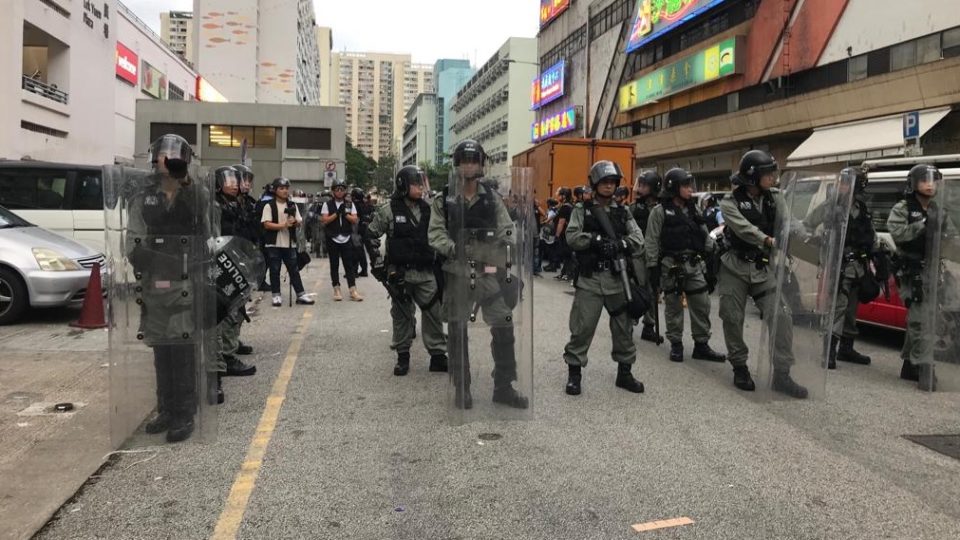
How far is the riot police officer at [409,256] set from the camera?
5754mm

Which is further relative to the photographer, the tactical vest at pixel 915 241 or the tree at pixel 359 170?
the tree at pixel 359 170

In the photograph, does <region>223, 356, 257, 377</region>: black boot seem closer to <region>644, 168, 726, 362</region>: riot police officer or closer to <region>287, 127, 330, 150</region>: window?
<region>644, 168, 726, 362</region>: riot police officer

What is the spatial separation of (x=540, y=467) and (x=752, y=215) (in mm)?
3063

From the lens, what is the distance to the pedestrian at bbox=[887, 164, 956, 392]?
5.63m

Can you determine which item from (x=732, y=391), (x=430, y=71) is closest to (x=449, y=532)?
(x=732, y=391)

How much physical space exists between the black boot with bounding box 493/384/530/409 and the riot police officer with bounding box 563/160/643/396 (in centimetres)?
81

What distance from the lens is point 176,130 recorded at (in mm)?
41250

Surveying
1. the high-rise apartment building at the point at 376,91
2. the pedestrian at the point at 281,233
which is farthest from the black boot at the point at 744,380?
the high-rise apartment building at the point at 376,91

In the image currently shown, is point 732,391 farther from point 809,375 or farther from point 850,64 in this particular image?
point 850,64

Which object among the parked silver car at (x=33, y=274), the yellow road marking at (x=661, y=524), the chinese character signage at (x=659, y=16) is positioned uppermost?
the chinese character signage at (x=659, y=16)

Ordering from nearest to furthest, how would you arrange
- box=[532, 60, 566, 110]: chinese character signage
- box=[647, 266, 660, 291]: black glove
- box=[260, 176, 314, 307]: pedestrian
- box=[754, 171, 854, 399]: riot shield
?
1. box=[754, 171, 854, 399]: riot shield
2. box=[647, 266, 660, 291]: black glove
3. box=[260, 176, 314, 307]: pedestrian
4. box=[532, 60, 566, 110]: chinese character signage

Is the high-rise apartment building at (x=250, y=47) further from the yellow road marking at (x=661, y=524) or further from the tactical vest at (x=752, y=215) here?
the yellow road marking at (x=661, y=524)

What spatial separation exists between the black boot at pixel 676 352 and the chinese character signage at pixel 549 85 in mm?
45948

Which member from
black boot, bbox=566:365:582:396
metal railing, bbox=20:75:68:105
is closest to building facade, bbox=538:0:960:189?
black boot, bbox=566:365:582:396
